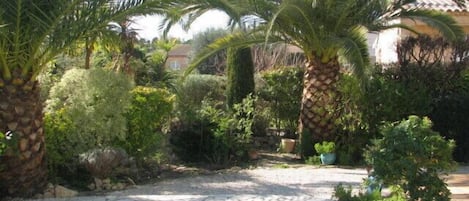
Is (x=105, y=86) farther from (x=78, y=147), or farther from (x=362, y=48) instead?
(x=362, y=48)

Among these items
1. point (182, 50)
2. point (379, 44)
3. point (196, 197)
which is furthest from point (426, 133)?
point (182, 50)

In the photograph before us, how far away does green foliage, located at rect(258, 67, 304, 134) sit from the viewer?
15719mm

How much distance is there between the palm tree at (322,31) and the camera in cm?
1188

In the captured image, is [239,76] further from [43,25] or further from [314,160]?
[43,25]

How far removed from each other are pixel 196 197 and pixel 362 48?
5127 mm

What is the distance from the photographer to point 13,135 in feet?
28.0

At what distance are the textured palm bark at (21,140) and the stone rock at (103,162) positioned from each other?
930mm

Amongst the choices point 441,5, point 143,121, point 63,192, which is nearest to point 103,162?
point 63,192

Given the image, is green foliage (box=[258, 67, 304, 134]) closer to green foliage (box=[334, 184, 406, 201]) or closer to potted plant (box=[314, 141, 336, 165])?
potted plant (box=[314, 141, 336, 165])

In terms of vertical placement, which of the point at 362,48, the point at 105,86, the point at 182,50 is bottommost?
the point at 105,86

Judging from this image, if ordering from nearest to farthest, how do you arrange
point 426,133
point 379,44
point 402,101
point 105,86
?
1. point 426,133
2. point 105,86
3. point 402,101
4. point 379,44

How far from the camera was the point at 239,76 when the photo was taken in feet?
54.6

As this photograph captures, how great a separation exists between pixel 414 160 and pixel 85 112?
244 inches

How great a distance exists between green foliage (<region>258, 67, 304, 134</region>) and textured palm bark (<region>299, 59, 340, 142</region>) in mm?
2309
